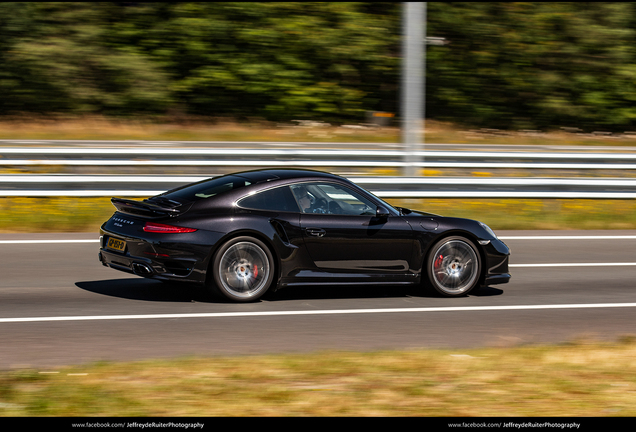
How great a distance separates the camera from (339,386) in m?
5.11

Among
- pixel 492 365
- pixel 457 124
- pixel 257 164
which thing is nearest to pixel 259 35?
pixel 457 124

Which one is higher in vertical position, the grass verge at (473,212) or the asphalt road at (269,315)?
the grass verge at (473,212)

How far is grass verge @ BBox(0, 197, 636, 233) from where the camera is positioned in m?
12.3

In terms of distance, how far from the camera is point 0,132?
1089 inches

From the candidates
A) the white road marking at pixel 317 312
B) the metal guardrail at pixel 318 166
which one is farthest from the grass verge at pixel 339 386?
the metal guardrail at pixel 318 166

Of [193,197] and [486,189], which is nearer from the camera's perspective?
[193,197]

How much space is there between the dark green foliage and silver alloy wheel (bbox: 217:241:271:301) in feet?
77.8

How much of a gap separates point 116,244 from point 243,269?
1214 mm

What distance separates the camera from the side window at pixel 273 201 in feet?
25.3

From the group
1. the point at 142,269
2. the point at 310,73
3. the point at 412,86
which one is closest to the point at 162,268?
the point at 142,269

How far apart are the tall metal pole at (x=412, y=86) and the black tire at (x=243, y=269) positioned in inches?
288

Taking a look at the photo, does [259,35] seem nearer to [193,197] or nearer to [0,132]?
[0,132]

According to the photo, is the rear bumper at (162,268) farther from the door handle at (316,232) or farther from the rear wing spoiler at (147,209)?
the door handle at (316,232)

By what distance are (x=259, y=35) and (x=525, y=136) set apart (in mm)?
11388
